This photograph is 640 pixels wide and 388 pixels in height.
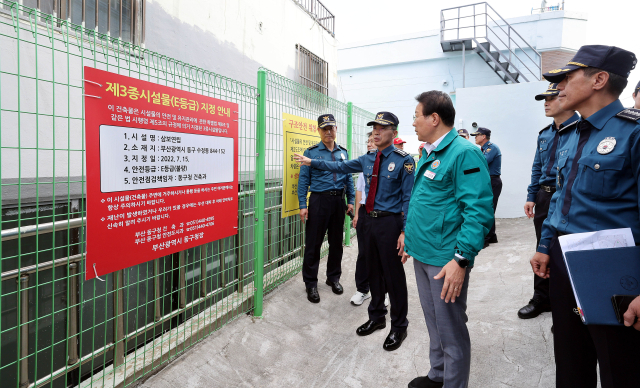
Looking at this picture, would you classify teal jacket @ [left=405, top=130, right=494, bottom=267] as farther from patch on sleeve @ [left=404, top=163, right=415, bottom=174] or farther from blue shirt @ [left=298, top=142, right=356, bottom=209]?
blue shirt @ [left=298, top=142, right=356, bottom=209]

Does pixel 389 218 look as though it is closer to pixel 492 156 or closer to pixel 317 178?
pixel 317 178

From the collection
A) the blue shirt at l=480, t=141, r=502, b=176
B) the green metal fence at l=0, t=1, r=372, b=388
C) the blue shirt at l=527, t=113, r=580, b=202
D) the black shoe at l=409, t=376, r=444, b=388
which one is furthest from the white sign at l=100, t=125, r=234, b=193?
the blue shirt at l=480, t=141, r=502, b=176

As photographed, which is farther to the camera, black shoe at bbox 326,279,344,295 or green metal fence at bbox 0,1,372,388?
black shoe at bbox 326,279,344,295

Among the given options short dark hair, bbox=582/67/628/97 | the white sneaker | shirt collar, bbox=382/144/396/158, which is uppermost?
short dark hair, bbox=582/67/628/97

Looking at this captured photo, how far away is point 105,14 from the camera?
3.27m

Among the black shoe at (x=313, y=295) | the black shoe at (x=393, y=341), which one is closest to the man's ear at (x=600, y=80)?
the black shoe at (x=393, y=341)

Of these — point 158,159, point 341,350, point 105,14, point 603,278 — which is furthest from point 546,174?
point 105,14

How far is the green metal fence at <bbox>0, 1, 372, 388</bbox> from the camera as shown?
190 cm

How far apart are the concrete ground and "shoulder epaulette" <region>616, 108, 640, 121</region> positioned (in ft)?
6.09

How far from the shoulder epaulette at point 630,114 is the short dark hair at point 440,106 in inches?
30.3

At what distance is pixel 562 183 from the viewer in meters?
1.71

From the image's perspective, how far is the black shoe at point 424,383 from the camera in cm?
230

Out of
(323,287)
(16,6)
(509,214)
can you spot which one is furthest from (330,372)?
(509,214)

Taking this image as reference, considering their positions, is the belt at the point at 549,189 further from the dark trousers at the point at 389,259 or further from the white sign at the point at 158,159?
the white sign at the point at 158,159
